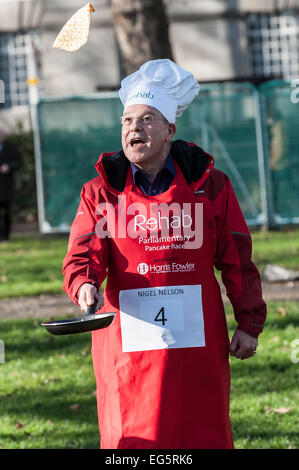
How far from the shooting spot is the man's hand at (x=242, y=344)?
352cm

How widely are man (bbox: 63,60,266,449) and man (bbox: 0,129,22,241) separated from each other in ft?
34.8

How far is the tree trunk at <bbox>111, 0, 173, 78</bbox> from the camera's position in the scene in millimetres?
13469

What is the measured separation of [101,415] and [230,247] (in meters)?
0.88

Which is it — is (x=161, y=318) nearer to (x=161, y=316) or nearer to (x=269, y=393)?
(x=161, y=316)

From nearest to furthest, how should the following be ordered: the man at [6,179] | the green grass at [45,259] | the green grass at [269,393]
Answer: the green grass at [269,393]
the green grass at [45,259]
the man at [6,179]

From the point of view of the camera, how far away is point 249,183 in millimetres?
13500

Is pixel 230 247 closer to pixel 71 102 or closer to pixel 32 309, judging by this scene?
pixel 32 309

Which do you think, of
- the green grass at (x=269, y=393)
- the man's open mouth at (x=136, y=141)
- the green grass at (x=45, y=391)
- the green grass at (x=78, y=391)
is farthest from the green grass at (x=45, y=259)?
the man's open mouth at (x=136, y=141)

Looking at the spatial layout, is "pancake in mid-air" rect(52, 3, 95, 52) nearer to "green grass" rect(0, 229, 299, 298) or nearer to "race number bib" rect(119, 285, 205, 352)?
"race number bib" rect(119, 285, 205, 352)

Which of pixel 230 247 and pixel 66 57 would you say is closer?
pixel 230 247

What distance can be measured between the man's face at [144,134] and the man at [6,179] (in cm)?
1065

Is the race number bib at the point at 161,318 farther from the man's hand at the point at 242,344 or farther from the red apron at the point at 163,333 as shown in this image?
the man's hand at the point at 242,344

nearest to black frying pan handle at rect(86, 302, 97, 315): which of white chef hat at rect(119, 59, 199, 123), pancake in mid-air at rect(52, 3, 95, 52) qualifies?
white chef hat at rect(119, 59, 199, 123)
